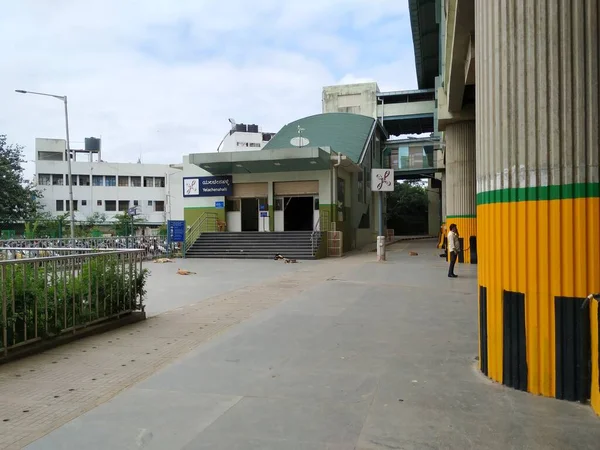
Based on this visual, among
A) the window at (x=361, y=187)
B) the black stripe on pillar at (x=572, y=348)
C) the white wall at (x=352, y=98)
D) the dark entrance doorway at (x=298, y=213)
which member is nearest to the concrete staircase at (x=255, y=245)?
the dark entrance doorway at (x=298, y=213)

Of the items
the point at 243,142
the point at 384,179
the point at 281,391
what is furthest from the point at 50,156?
the point at 281,391

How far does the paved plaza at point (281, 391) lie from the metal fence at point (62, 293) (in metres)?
0.39

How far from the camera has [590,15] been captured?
4309 millimetres

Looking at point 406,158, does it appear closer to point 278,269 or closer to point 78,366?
point 278,269

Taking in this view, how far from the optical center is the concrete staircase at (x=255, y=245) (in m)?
24.5

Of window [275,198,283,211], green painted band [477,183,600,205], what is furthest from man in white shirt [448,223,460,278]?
window [275,198,283,211]

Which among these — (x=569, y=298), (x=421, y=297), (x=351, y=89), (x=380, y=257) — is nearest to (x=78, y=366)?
(x=569, y=298)

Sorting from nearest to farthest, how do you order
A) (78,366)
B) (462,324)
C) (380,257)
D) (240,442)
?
(240,442)
(78,366)
(462,324)
(380,257)

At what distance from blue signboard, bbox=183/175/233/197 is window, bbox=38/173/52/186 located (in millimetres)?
42878

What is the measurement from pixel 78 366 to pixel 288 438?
3.25 metres

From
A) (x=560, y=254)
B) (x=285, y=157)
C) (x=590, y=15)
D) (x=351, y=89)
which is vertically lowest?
(x=560, y=254)

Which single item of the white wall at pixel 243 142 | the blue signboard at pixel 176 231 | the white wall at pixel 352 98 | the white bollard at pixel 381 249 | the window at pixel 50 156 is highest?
the white wall at pixel 352 98

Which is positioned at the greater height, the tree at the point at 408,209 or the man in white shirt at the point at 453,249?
the tree at the point at 408,209

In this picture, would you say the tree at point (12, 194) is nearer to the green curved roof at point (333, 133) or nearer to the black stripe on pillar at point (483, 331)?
the green curved roof at point (333, 133)
